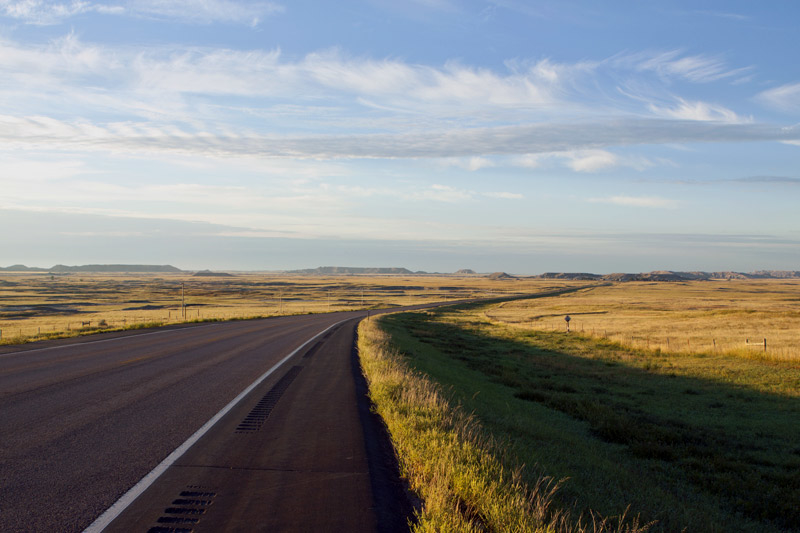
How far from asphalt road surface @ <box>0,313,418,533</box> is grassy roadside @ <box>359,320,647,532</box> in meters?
0.33

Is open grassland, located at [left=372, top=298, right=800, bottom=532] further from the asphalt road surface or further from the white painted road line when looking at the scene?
the white painted road line

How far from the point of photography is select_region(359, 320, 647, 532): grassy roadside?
4555mm

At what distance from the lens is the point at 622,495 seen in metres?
6.94

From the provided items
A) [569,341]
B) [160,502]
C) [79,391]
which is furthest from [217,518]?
[569,341]

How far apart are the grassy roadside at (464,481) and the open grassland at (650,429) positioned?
0.60ft

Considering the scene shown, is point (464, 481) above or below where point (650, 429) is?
above

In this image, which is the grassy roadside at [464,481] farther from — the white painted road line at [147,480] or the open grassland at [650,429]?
the white painted road line at [147,480]

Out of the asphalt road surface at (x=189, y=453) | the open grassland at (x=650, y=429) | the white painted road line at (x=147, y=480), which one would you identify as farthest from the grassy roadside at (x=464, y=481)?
the white painted road line at (x=147, y=480)

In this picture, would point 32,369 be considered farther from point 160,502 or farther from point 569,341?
point 569,341

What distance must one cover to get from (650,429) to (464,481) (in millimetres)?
9316

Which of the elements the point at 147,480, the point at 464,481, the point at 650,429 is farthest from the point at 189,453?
the point at 650,429

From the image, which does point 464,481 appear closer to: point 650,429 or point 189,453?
point 189,453

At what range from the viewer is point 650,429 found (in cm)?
1274

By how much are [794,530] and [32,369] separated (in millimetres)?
16269
